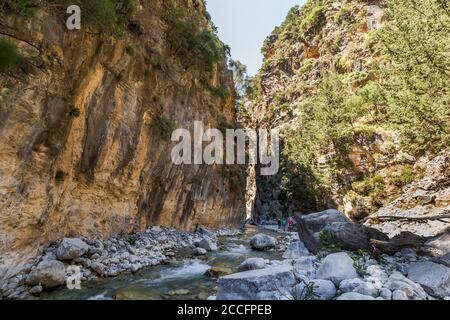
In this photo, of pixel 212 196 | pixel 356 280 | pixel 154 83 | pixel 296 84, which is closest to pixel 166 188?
pixel 154 83

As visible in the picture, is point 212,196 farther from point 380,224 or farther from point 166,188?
point 380,224

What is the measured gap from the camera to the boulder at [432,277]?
582 centimetres

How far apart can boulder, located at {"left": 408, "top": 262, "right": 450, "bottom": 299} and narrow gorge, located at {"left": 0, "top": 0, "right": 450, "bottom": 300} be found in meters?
0.03

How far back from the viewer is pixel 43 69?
7844 millimetres

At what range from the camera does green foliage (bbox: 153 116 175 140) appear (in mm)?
15438

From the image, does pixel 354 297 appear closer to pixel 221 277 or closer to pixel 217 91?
pixel 221 277

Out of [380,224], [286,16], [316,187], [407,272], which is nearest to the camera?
[407,272]

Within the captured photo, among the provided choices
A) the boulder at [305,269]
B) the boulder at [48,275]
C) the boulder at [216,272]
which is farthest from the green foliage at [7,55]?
the boulder at [305,269]

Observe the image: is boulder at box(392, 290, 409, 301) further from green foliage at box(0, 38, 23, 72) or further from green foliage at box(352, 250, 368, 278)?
green foliage at box(0, 38, 23, 72)

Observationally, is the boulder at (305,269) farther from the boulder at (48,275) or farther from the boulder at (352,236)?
the boulder at (48,275)

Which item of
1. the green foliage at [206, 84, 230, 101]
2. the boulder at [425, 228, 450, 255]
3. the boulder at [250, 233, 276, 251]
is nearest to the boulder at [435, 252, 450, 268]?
the boulder at [425, 228, 450, 255]

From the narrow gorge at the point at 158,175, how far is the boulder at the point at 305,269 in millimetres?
74
